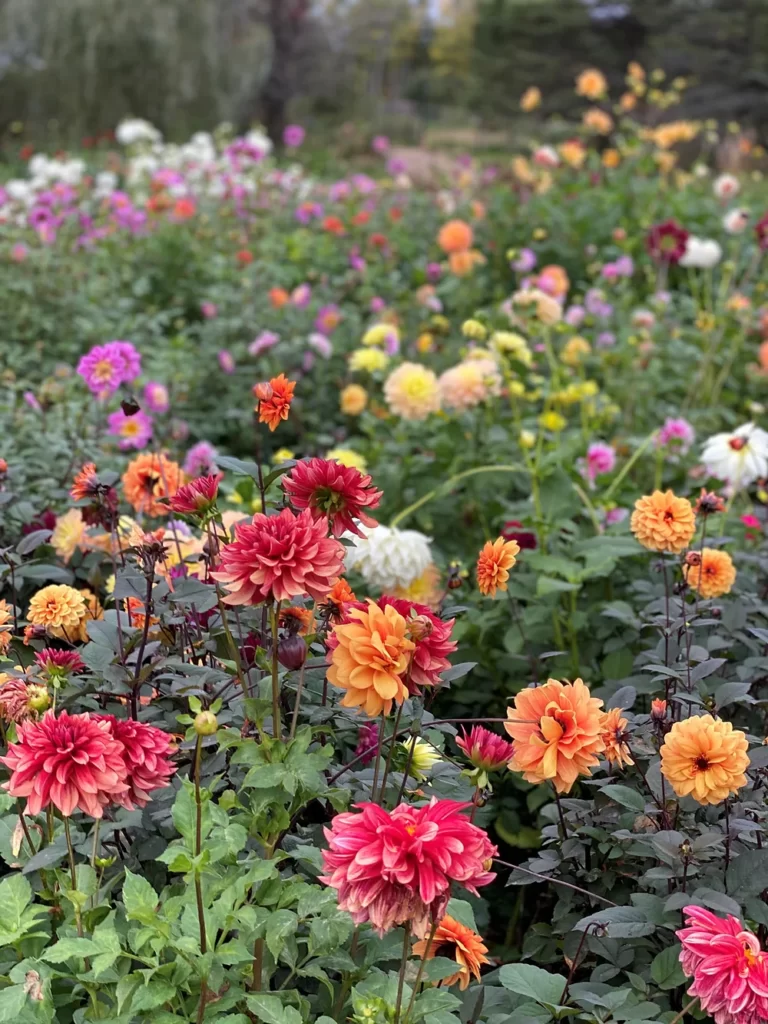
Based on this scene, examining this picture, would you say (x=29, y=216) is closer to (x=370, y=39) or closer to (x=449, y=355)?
(x=449, y=355)

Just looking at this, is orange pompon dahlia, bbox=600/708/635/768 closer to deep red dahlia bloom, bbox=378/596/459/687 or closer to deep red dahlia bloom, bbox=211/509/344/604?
deep red dahlia bloom, bbox=378/596/459/687

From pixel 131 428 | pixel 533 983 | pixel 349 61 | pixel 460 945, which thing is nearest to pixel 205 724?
pixel 460 945

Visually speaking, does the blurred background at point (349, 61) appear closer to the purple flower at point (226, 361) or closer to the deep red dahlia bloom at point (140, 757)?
the purple flower at point (226, 361)

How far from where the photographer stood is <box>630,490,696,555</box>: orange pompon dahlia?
1.43 m

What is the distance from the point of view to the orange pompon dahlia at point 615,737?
1194 millimetres

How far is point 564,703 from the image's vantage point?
1088 mm

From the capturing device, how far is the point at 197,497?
104 cm

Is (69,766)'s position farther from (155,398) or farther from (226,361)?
(226,361)

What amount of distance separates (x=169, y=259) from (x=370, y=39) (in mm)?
18454

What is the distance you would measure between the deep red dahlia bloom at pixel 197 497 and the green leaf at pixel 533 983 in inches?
23.1

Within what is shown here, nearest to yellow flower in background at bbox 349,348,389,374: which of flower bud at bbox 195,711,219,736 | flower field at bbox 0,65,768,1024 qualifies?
flower field at bbox 0,65,768,1024

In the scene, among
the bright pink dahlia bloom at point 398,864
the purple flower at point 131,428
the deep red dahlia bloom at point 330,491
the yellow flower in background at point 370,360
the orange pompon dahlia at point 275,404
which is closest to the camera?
the bright pink dahlia bloom at point 398,864

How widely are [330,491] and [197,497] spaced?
5.4 inches

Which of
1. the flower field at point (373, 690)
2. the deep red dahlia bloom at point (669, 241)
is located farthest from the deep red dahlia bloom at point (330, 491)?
the deep red dahlia bloom at point (669, 241)
